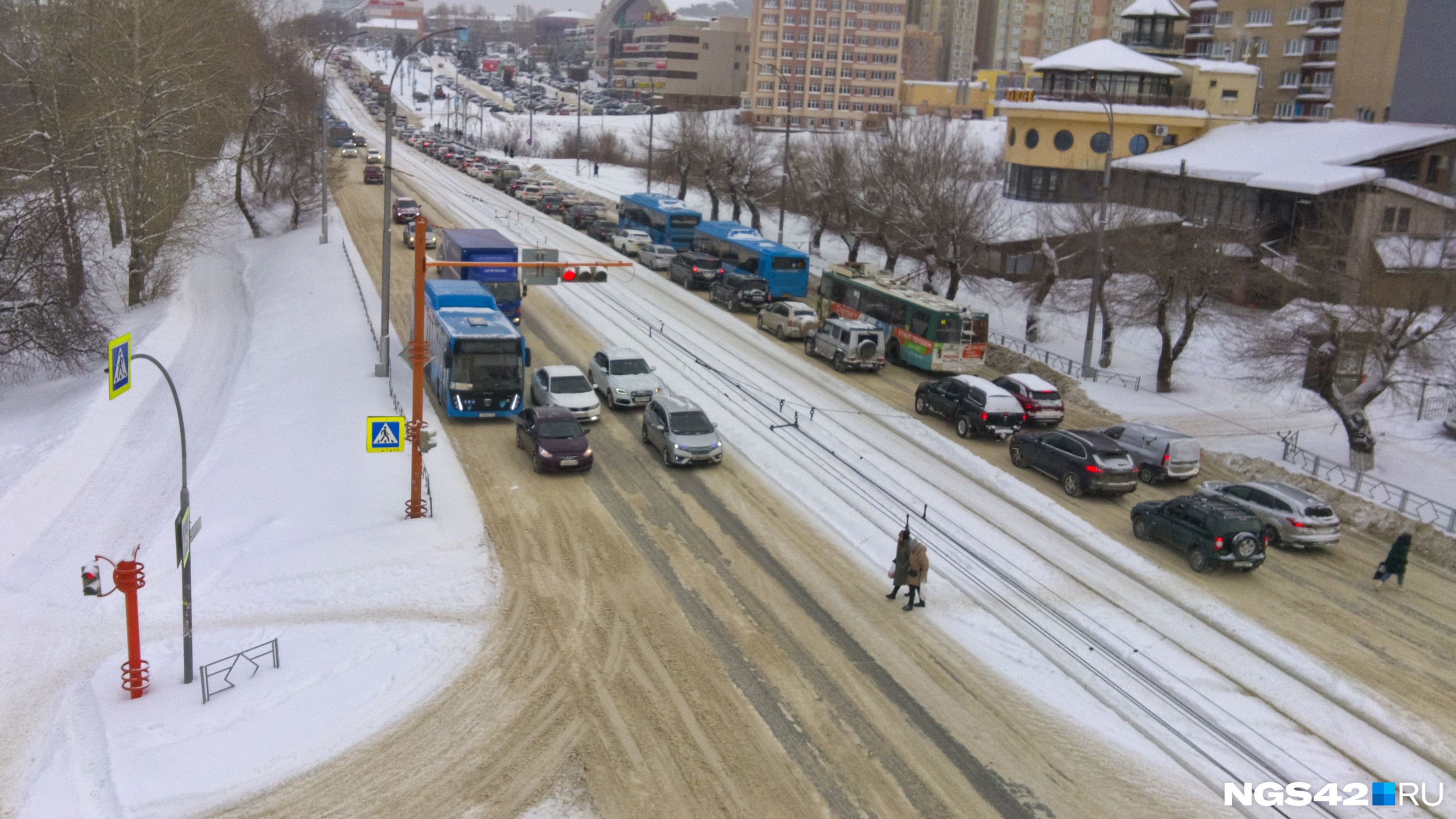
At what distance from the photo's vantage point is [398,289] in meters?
43.9

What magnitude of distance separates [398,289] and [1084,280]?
2864cm

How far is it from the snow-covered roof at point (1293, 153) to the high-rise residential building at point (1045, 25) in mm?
140729

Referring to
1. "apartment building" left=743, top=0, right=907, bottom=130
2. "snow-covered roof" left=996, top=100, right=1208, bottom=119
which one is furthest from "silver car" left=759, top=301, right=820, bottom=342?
"apartment building" left=743, top=0, right=907, bottom=130

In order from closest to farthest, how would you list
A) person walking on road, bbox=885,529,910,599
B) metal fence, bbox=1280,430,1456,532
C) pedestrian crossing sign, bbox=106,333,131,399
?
pedestrian crossing sign, bbox=106,333,131,399, person walking on road, bbox=885,529,910,599, metal fence, bbox=1280,430,1456,532

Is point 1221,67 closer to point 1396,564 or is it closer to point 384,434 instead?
point 1396,564

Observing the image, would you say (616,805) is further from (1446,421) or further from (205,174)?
(205,174)

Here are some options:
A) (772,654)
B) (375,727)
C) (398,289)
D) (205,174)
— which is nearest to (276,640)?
(375,727)

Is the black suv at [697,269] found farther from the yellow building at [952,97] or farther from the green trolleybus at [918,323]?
the yellow building at [952,97]

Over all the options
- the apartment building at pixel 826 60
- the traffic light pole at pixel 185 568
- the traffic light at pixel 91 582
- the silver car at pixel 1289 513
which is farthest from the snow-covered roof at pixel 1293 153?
the apartment building at pixel 826 60

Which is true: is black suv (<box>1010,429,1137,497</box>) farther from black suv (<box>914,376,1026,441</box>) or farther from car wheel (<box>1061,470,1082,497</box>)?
black suv (<box>914,376,1026,441</box>)

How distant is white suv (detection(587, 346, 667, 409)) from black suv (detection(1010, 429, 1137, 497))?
33.6 ft

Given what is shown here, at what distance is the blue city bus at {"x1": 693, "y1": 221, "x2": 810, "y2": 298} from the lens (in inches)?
1794

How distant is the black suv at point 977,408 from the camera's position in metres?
29.8

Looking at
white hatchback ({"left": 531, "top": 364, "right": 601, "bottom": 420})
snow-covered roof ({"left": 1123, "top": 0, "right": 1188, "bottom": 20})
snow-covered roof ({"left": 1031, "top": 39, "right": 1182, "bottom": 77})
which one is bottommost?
white hatchback ({"left": 531, "top": 364, "right": 601, "bottom": 420})
